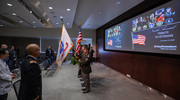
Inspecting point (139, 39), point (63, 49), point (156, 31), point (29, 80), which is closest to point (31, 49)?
point (29, 80)

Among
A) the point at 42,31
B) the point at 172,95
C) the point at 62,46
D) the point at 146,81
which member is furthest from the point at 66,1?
the point at 42,31

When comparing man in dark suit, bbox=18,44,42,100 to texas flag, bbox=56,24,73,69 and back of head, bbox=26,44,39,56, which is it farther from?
texas flag, bbox=56,24,73,69

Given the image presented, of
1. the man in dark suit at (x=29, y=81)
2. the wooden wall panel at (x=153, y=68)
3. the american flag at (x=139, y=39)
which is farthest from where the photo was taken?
the american flag at (x=139, y=39)

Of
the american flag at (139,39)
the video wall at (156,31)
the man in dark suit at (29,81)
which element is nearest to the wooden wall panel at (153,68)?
the video wall at (156,31)

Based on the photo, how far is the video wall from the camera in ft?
8.89

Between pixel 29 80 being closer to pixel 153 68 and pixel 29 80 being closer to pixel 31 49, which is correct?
pixel 31 49

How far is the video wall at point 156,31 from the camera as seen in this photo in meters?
2.71

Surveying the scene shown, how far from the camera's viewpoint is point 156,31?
10.6ft

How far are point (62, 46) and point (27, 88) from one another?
2.07m

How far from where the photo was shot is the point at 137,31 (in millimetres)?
4117

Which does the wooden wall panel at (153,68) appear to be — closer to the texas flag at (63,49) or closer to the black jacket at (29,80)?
the texas flag at (63,49)

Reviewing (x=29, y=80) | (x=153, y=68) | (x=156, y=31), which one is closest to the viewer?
(x=29, y=80)

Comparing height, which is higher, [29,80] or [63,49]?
[63,49]

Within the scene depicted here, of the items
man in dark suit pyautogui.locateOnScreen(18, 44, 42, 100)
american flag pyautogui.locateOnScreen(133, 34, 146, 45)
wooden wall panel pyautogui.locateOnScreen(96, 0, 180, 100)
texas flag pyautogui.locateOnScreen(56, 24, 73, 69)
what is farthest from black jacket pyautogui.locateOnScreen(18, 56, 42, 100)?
american flag pyautogui.locateOnScreen(133, 34, 146, 45)
